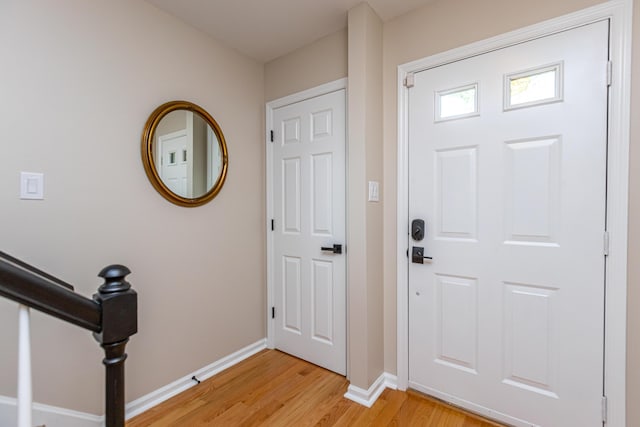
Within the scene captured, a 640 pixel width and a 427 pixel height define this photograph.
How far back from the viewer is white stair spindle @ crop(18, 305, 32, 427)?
21.2 inches

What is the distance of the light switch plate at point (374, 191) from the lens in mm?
1951

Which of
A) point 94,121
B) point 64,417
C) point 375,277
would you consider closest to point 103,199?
point 94,121

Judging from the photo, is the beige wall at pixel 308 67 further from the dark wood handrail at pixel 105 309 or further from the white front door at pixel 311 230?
the dark wood handrail at pixel 105 309

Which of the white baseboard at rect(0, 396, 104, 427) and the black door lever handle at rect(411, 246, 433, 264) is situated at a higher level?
the black door lever handle at rect(411, 246, 433, 264)

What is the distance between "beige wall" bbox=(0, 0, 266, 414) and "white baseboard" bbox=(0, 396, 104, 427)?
121 millimetres

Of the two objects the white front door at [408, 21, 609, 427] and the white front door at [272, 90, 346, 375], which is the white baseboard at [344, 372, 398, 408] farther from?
the white front door at [272, 90, 346, 375]

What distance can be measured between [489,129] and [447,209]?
501 mm

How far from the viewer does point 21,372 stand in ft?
1.80

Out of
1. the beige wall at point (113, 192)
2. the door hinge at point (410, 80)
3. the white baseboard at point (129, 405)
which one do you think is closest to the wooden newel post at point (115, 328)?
the white baseboard at point (129, 405)

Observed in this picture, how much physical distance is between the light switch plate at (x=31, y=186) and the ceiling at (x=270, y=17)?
4.05 ft

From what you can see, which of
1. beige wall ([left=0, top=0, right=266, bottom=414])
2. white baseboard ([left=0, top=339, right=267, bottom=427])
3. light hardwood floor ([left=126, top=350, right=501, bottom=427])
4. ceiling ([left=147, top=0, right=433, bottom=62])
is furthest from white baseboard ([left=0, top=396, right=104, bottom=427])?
ceiling ([left=147, top=0, right=433, bottom=62])

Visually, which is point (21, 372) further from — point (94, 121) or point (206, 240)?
point (206, 240)

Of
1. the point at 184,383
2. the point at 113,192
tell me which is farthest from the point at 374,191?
the point at 184,383

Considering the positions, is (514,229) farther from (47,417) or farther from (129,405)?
(129,405)
